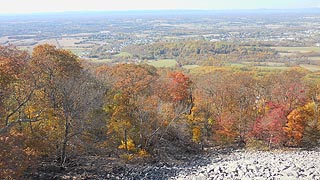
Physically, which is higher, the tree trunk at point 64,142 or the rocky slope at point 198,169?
the tree trunk at point 64,142

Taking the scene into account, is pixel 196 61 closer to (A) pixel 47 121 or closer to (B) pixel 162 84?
(B) pixel 162 84

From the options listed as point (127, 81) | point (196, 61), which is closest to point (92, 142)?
point (127, 81)

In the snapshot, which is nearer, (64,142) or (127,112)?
(64,142)

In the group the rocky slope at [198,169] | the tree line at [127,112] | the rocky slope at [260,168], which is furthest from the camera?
the rocky slope at [198,169]

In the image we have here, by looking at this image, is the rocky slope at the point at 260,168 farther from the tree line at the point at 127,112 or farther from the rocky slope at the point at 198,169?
the tree line at the point at 127,112

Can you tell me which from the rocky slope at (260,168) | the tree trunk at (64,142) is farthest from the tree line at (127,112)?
the rocky slope at (260,168)

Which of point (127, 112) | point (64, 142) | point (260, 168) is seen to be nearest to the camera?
point (64, 142)

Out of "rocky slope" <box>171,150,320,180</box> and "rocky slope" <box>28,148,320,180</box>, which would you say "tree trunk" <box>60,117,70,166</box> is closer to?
"rocky slope" <box>28,148,320,180</box>

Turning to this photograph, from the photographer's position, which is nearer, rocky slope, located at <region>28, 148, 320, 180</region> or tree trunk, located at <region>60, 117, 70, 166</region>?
tree trunk, located at <region>60, 117, 70, 166</region>

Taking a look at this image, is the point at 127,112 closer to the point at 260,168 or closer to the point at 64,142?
the point at 64,142

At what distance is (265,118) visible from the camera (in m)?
39.0

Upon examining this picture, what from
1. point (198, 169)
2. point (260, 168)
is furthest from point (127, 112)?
point (260, 168)

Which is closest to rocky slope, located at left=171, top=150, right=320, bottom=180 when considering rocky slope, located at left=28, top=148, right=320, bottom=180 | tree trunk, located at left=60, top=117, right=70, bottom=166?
rocky slope, located at left=28, top=148, right=320, bottom=180

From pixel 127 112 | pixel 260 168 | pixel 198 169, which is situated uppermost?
pixel 127 112
